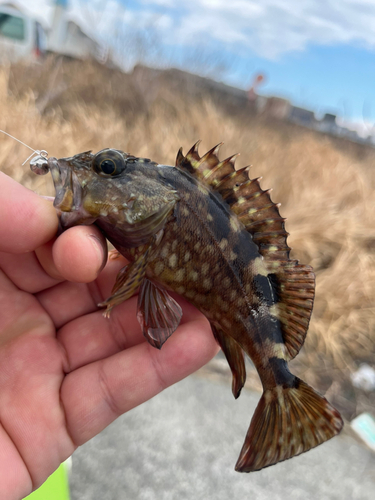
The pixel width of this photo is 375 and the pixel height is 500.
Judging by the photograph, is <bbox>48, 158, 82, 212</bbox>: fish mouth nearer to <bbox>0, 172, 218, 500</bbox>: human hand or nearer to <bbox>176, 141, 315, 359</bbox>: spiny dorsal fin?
<bbox>0, 172, 218, 500</bbox>: human hand

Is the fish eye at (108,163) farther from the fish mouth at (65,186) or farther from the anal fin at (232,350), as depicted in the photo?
the anal fin at (232,350)

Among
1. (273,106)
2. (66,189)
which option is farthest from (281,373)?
(273,106)

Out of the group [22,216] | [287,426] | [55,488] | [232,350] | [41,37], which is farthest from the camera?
[41,37]

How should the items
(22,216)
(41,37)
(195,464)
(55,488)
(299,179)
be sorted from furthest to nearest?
(41,37), (299,179), (195,464), (55,488), (22,216)

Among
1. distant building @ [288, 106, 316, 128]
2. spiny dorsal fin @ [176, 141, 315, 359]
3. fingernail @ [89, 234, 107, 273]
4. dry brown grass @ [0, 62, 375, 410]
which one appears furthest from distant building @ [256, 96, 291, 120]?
fingernail @ [89, 234, 107, 273]

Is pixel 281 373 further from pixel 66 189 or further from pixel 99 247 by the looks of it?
pixel 66 189

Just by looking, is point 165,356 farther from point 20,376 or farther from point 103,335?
point 20,376

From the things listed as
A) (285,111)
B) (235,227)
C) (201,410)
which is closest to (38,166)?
(235,227)
